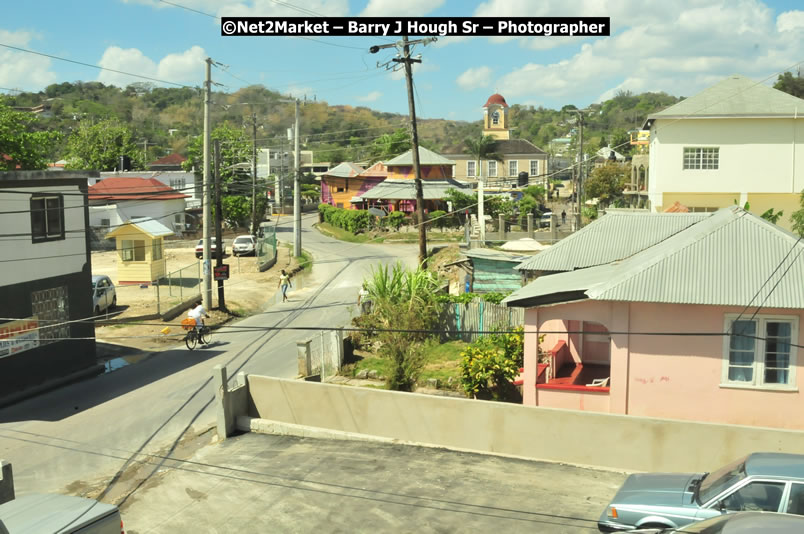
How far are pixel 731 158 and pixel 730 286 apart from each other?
20.9 metres

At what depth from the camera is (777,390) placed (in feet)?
51.2

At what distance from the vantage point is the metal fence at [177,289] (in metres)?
33.4

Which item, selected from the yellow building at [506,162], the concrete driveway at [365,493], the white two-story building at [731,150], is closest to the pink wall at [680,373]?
the concrete driveway at [365,493]

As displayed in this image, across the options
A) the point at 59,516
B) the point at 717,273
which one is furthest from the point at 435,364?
the point at 59,516

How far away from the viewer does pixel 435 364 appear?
23703mm

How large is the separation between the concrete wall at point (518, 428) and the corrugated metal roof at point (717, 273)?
2.73 m

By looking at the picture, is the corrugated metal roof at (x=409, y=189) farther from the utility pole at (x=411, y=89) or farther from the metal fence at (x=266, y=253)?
the utility pole at (x=411, y=89)

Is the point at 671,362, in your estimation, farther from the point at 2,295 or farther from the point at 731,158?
the point at 731,158

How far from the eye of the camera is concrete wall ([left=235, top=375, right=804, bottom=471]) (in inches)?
555

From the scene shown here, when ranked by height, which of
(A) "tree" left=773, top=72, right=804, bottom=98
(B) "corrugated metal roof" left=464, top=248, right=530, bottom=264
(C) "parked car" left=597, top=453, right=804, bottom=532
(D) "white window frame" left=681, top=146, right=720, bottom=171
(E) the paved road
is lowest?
(E) the paved road

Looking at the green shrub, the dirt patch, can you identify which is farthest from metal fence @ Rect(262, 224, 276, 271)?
the green shrub

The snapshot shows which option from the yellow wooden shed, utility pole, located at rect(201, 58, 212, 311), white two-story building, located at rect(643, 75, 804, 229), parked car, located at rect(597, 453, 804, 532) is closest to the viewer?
parked car, located at rect(597, 453, 804, 532)

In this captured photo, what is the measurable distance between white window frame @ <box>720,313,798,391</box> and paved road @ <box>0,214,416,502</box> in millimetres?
11939

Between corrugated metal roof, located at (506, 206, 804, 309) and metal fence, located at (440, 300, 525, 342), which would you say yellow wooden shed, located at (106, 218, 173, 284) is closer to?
metal fence, located at (440, 300, 525, 342)
